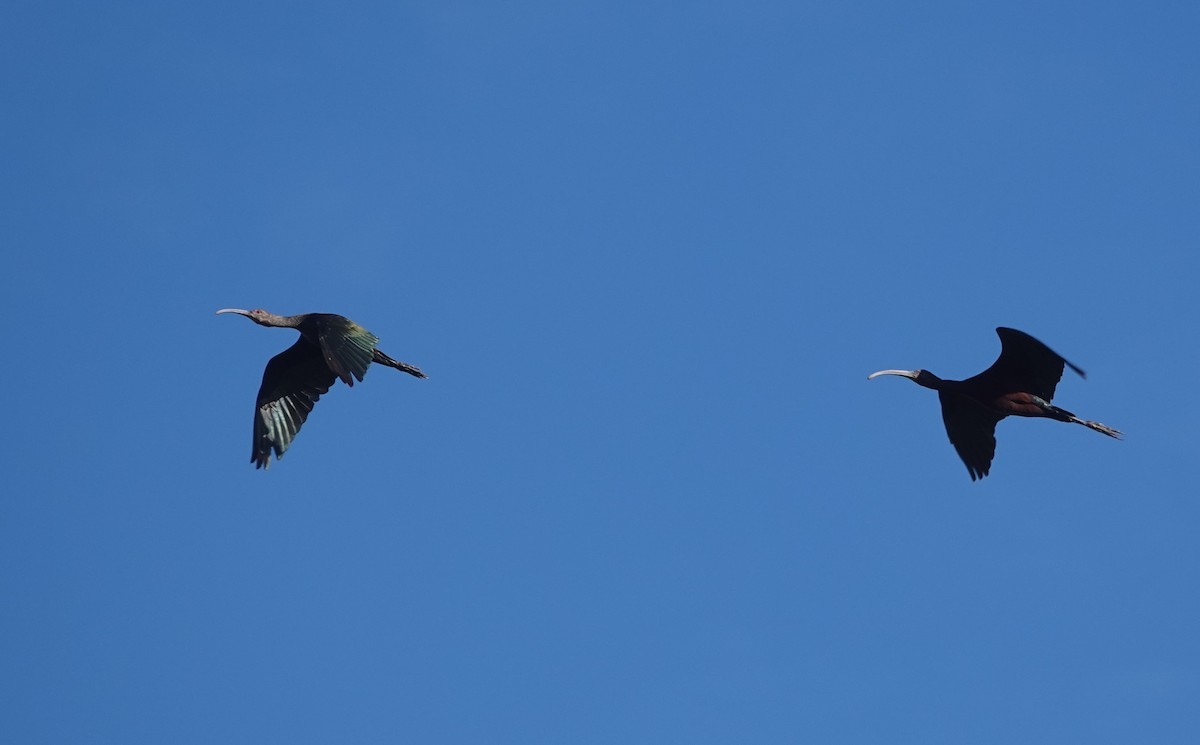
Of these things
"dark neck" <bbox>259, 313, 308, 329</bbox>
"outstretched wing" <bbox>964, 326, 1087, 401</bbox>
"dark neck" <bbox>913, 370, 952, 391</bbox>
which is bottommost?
"dark neck" <bbox>259, 313, 308, 329</bbox>

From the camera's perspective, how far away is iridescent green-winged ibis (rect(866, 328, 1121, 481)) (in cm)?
3120

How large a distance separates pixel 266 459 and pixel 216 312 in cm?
338

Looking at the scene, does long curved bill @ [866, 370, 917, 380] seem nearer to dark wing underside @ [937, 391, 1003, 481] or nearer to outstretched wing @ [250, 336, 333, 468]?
dark wing underside @ [937, 391, 1003, 481]

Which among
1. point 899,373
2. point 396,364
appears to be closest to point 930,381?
point 899,373

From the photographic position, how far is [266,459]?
32375mm

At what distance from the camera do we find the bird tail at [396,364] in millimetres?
33531

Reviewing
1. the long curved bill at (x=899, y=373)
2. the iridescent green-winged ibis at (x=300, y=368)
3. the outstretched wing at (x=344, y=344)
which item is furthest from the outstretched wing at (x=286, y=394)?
the long curved bill at (x=899, y=373)

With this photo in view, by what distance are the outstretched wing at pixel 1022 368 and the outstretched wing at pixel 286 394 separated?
11.4 meters

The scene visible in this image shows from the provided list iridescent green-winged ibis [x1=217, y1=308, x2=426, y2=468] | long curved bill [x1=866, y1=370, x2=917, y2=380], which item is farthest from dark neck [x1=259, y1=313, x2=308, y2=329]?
long curved bill [x1=866, y1=370, x2=917, y2=380]

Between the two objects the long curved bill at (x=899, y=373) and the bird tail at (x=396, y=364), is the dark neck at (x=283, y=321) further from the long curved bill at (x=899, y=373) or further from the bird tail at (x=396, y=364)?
the long curved bill at (x=899, y=373)

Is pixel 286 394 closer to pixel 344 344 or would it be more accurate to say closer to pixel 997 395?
pixel 344 344

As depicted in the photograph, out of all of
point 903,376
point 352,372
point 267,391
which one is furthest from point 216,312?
point 903,376

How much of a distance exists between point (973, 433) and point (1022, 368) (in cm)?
178

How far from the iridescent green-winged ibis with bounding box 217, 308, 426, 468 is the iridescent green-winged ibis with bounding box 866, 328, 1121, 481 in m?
8.90
